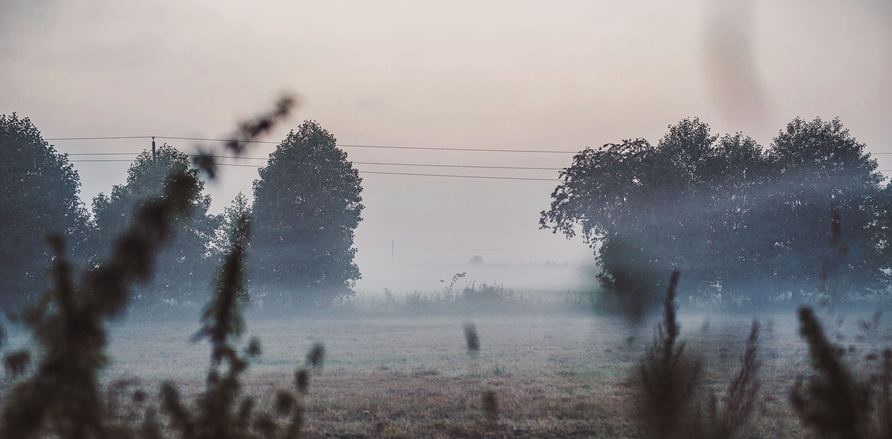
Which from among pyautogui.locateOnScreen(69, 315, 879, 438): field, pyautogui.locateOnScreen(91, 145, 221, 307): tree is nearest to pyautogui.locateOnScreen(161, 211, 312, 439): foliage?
pyautogui.locateOnScreen(69, 315, 879, 438): field

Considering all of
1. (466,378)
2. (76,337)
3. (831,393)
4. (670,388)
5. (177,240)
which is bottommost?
(466,378)

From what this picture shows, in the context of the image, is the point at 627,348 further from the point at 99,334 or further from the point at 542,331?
the point at 99,334

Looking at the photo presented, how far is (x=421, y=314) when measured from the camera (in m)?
31.8

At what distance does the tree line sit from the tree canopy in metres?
12.4

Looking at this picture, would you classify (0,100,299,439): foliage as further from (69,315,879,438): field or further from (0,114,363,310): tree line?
(0,114,363,310): tree line

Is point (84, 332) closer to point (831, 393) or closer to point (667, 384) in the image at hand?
point (831, 393)

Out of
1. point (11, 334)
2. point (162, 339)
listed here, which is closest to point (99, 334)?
point (162, 339)

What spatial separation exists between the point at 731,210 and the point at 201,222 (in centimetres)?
2723

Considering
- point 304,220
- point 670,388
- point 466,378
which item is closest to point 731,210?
point 304,220

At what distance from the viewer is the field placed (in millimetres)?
6397

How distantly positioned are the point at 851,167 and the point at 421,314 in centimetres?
2480

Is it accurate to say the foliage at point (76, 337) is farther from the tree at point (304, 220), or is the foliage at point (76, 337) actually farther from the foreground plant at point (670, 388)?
the tree at point (304, 220)

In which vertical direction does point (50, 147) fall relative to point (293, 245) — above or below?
above

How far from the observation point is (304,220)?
107ft
